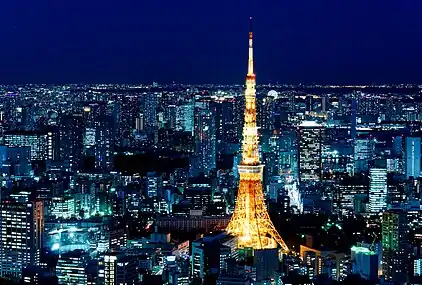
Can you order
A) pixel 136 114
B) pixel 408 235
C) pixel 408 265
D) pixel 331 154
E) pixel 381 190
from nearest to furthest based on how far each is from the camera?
pixel 408 265, pixel 408 235, pixel 381 190, pixel 331 154, pixel 136 114

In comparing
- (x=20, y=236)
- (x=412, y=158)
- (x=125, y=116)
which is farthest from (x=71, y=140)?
(x=20, y=236)

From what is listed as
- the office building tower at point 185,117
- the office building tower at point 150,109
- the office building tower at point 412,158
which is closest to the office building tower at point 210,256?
the office building tower at point 412,158

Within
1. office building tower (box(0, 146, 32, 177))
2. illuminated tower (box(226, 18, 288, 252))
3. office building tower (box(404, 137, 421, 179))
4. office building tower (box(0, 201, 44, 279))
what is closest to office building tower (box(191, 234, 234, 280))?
illuminated tower (box(226, 18, 288, 252))

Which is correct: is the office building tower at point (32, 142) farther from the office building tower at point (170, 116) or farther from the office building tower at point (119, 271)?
the office building tower at point (119, 271)

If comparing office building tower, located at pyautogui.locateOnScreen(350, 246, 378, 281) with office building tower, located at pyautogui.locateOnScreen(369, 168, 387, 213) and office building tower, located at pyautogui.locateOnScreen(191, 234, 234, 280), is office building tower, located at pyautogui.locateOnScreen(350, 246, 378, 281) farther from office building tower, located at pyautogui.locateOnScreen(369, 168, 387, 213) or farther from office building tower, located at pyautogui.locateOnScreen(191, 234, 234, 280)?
office building tower, located at pyautogui.locateOnScreen(369, 168, 387, 213)

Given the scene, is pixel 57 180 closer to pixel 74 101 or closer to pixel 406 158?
pixel 406 158

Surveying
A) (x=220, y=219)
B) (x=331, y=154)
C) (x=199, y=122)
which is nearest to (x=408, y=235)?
(x=220, y=219)
